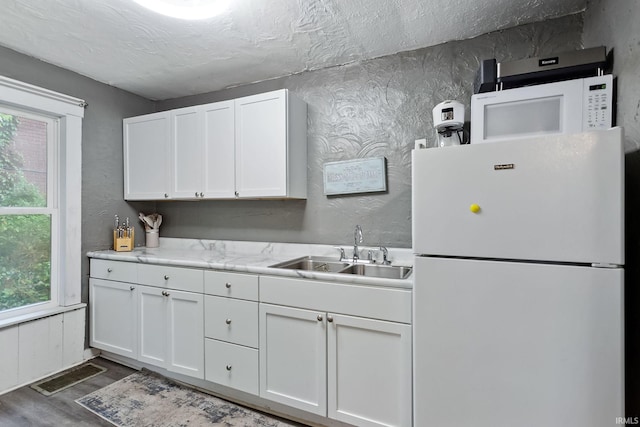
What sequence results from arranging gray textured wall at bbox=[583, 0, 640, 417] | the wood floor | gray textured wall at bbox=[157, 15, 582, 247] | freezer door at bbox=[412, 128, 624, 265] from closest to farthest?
freezer door at bbox=[412, 128, 624, 265], gray textured wall at bbox=[583, 0, 640, 417], the wood floor, gray textured wall at bbox=[157, 15, 582, 247]

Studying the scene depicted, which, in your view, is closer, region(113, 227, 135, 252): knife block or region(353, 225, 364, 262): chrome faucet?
region(353, 225, 364, 262): chrome faucet

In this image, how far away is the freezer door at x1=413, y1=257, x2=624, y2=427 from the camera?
3.62ft

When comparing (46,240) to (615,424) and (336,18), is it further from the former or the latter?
(615,424)

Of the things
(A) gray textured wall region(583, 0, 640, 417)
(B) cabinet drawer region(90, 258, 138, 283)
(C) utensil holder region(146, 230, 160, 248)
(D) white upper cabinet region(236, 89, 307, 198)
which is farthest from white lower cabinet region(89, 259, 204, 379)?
(A) gray textured wall region(583, 0, 640, 417)

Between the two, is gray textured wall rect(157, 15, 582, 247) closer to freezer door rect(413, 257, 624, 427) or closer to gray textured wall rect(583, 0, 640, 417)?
gray textured wall rect(583, 0, 640, 417)

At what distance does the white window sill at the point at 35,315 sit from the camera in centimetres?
207

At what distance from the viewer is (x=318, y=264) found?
2248 millimetres

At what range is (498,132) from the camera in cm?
154

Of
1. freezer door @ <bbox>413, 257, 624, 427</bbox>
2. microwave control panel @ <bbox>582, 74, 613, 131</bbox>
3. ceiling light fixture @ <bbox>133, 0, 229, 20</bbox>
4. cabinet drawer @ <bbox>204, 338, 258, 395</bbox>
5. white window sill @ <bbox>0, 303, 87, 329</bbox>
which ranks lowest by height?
cabinet drawer @ <bbox>204, 338, 258, 395</bbox>

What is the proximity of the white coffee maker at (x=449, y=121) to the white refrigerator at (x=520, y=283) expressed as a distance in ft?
1.66

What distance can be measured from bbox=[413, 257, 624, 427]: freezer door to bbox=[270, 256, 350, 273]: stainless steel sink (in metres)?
0.84

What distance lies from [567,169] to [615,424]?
0.90 metres

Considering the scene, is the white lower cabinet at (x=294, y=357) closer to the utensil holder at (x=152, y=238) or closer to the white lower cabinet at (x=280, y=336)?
the white lower cabinet at (x=280, y=336)

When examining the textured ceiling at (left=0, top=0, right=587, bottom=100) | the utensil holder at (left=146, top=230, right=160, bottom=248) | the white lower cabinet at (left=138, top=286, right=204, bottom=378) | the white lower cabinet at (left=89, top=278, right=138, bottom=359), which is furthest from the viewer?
the utensil holder at (left=146, top=230, right=160, bottom=248)
